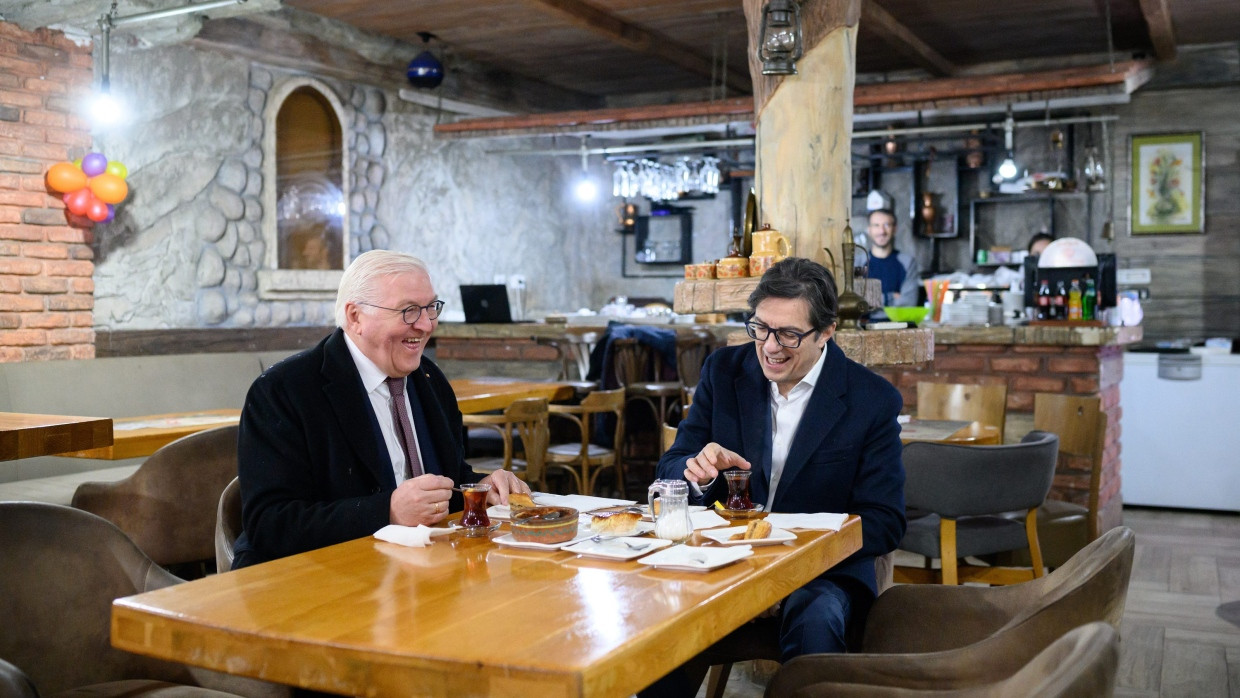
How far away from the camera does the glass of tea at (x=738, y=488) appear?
2326 millimetres

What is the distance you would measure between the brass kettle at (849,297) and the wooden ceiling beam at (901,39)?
3.69 meters

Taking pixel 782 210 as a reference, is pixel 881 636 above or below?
below

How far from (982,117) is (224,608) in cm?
962

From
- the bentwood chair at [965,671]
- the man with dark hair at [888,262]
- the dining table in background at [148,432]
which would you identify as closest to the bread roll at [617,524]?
the bentwood chair at [965,671]

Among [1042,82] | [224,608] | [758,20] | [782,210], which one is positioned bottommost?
[224,608]

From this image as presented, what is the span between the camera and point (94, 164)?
6.47 m

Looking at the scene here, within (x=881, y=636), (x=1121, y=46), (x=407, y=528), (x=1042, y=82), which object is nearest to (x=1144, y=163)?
(x=1121, y=46)

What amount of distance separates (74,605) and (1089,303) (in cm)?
534

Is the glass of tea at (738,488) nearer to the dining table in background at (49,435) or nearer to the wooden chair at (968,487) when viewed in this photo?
the wooden chair at (968,487)

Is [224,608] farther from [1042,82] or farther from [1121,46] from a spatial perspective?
[1121,46]

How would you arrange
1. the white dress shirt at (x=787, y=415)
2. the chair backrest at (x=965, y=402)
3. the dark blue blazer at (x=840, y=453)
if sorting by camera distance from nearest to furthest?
the dark blue blazer at (x=840, y=453) < the white dress shirt at (x=787, y=415) < the chair backrest at (x=965, y=402)

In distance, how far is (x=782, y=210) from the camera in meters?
4.20

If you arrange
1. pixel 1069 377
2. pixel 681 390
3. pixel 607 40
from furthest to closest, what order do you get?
1. pixel 607 40
2. pixel 681 390
3. pixel 1069 377

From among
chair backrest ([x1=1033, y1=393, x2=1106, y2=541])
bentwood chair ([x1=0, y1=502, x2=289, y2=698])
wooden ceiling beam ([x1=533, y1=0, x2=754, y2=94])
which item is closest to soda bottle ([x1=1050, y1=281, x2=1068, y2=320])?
chair backrest ([x1=1033, y1=393, x2=1106, y2=541])
